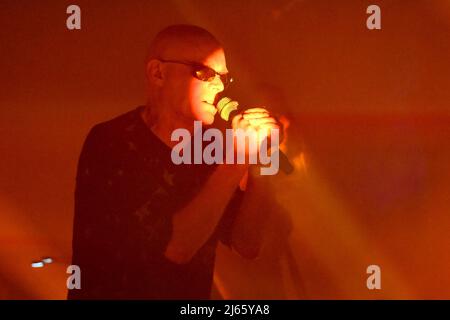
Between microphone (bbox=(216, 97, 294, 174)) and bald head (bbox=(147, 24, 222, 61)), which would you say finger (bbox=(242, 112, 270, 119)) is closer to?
microphone (bbox=(216, 97, 294, 174))

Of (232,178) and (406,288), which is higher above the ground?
(232,178)

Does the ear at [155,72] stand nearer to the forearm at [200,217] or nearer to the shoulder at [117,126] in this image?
the shoulder at [117,126]

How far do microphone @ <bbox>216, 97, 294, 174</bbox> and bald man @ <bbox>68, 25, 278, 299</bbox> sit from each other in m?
0.06

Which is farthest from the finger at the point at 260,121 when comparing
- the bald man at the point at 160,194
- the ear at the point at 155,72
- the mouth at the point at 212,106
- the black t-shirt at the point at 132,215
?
the ear at the point at 155,72

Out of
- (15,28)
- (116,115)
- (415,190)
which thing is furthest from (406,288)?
(15,28)

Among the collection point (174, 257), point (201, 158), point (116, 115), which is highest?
point (116, 115)

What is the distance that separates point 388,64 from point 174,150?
0.89m

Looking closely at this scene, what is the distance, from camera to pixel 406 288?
7.59ft

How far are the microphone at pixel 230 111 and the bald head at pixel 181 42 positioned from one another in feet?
0.68

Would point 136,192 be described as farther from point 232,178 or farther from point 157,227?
point 232,178

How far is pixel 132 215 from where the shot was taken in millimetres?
2252

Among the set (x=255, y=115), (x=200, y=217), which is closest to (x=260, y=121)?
(x=255, y=115)

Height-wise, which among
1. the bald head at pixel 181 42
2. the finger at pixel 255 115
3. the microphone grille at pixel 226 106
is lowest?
the finger at pixel 255 115

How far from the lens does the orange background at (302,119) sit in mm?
2303
